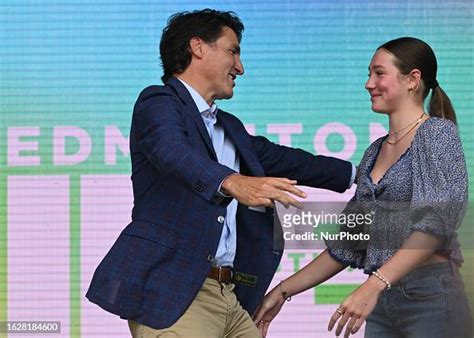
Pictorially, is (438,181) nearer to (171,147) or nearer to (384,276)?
(384,276)

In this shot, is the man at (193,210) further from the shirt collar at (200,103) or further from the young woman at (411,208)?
the young woman at (411,208)

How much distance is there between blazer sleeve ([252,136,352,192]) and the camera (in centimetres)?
347

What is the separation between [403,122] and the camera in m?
3.24

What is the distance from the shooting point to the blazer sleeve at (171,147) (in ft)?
9.39

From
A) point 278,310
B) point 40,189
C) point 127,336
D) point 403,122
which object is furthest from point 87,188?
point 403,122

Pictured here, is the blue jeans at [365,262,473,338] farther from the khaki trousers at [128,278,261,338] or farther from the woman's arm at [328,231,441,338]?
the khaki trousers at [128,278,261,338]

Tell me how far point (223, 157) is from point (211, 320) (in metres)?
0.44

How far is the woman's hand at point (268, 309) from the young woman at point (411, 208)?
0.25m

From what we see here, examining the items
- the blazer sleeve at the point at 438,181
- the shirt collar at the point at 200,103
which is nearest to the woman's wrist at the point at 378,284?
the blazer sleeve at the point at 438,181

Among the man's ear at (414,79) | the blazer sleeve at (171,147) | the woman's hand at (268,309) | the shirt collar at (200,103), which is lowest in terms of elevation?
the woman's hand at (268,309)

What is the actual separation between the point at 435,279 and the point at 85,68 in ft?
4.10

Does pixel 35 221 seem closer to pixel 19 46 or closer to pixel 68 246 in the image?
pixel 68 246

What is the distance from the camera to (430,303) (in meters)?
3.06

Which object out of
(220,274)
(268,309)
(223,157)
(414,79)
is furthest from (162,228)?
(414,79)
